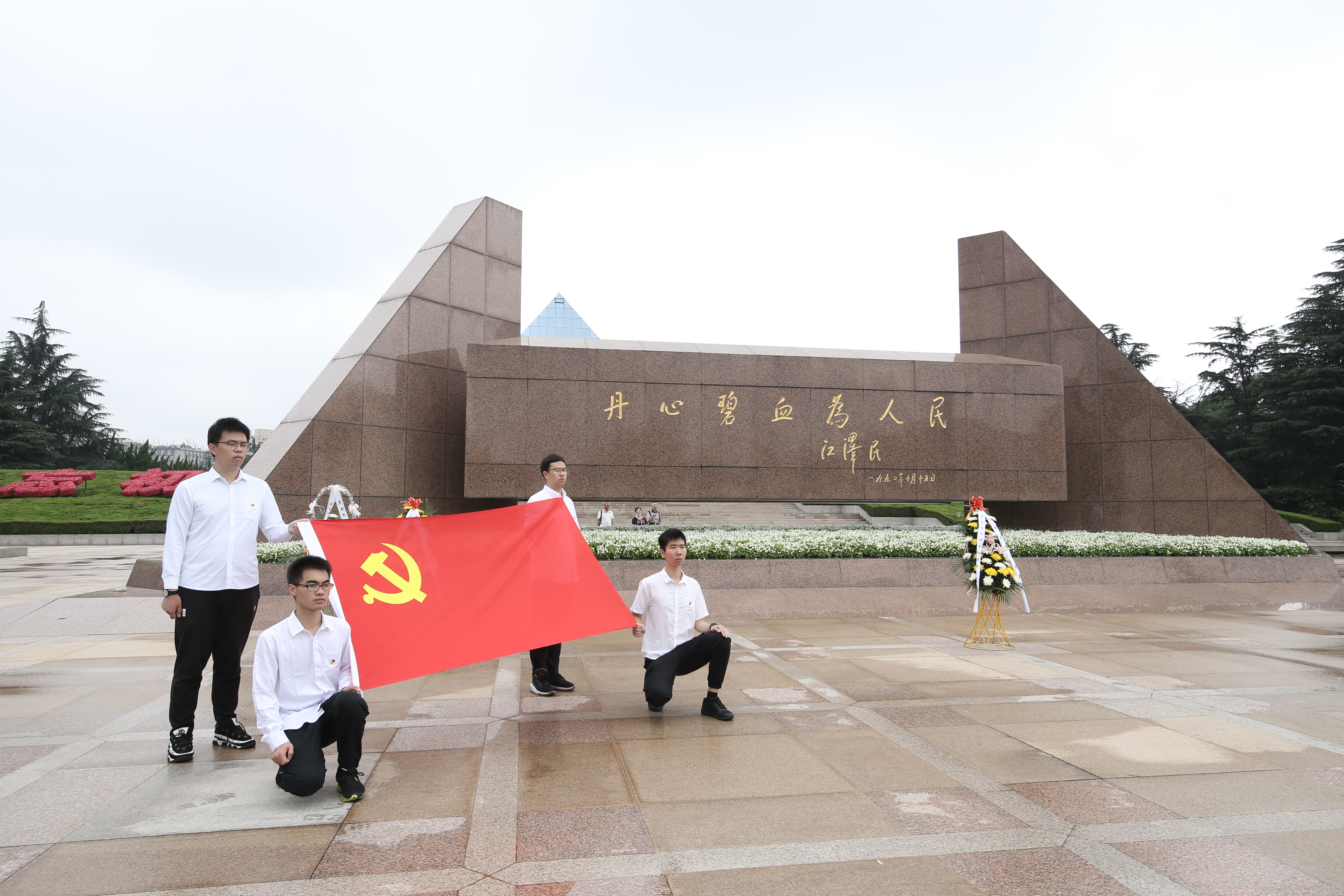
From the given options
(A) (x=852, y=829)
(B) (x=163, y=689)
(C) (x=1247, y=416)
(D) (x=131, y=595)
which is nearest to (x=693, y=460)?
(D) (x=131, y=595)

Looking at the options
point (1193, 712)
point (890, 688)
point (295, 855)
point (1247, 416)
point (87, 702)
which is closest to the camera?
point (295, 855)

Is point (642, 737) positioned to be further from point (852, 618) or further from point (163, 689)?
point (852, 618)

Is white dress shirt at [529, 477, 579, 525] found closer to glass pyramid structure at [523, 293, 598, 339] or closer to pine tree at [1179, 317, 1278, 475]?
pine tree at [1179, 317, 1278, 475]

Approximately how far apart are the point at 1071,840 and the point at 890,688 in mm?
2747

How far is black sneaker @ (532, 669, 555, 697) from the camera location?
5742 mm

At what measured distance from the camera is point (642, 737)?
470cm

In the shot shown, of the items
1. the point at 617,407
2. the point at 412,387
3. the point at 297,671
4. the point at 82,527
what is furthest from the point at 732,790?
the point at 82,527

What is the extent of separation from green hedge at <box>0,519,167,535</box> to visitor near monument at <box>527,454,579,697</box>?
29474 millimetres

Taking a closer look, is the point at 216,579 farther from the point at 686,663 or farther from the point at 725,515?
the point at 725,515

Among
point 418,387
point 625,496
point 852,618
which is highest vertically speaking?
point 418,387

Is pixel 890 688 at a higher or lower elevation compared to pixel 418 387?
lower

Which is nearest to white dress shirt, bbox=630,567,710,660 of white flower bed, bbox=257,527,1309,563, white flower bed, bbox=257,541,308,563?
white flower bed, bbox=257,527,1309,563

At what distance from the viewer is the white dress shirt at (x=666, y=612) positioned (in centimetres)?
518

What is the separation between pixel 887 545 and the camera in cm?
1163
